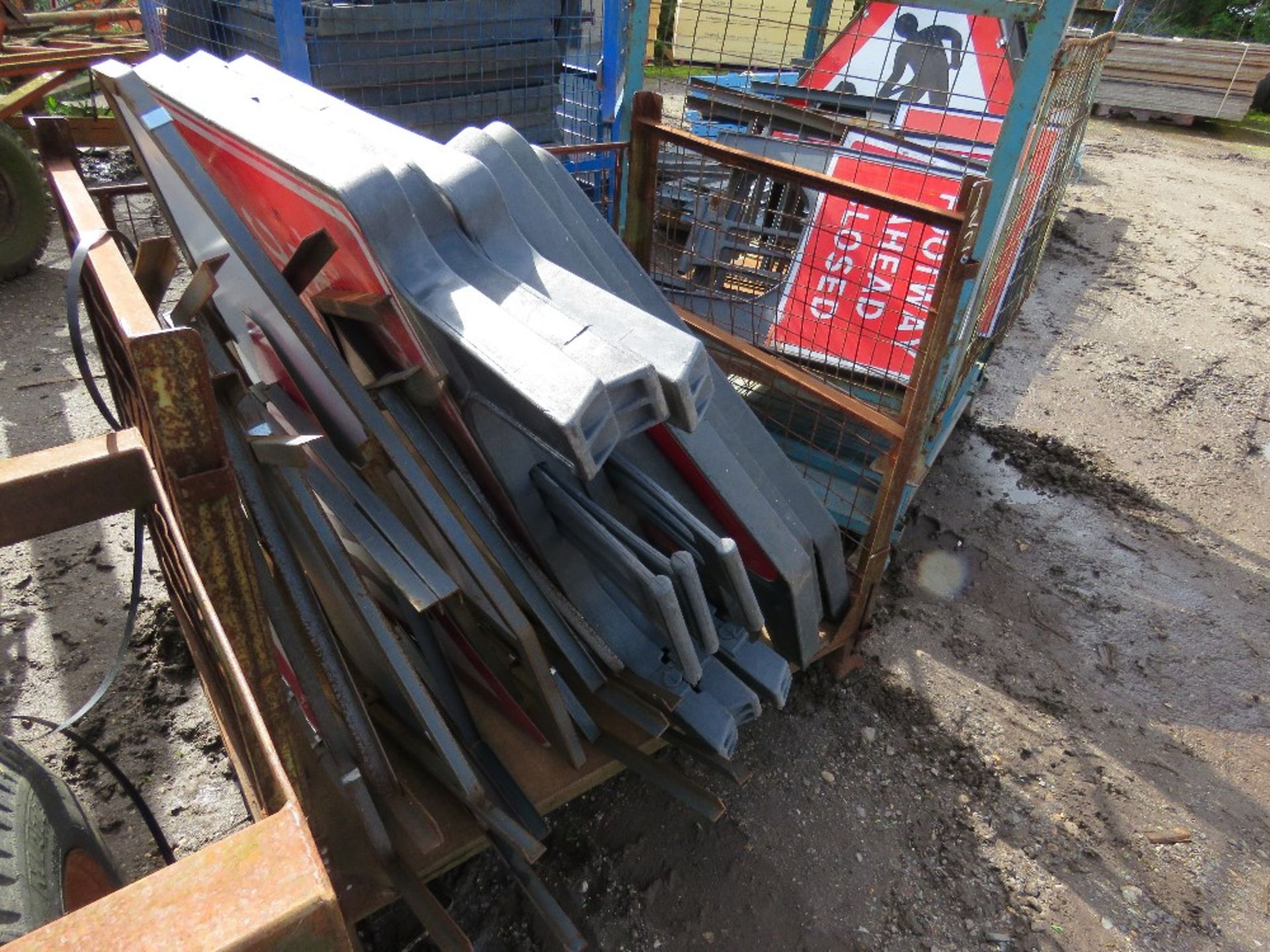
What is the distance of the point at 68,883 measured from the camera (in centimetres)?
153

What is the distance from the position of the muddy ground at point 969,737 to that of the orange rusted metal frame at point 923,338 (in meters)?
0.51

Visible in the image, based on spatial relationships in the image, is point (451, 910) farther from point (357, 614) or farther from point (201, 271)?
point (201, 271)

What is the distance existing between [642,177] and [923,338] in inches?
47.3

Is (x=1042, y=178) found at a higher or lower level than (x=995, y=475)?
higher

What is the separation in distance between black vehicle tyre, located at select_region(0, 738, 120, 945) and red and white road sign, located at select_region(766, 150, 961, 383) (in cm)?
267

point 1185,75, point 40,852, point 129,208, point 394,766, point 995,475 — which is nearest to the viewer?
point 40,852

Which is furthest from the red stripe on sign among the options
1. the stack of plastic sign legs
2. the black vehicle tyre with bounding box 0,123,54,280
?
the black vehicle tyre with bounding box 0,123,54,280

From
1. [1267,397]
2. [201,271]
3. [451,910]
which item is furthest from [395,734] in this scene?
[1267,397]

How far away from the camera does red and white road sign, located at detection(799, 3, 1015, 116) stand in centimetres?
362

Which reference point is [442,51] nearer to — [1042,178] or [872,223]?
[872,223]

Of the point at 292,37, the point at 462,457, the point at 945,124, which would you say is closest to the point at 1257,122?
the point at 945,124

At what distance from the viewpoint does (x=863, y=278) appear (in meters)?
3.16

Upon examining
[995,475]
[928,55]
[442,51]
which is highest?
[928,55]

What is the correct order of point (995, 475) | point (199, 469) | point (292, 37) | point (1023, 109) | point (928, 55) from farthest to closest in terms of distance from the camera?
point (995, 475)
point (928, 55)
point (292, 37)
point (1023, 109)
point (199, 469)
